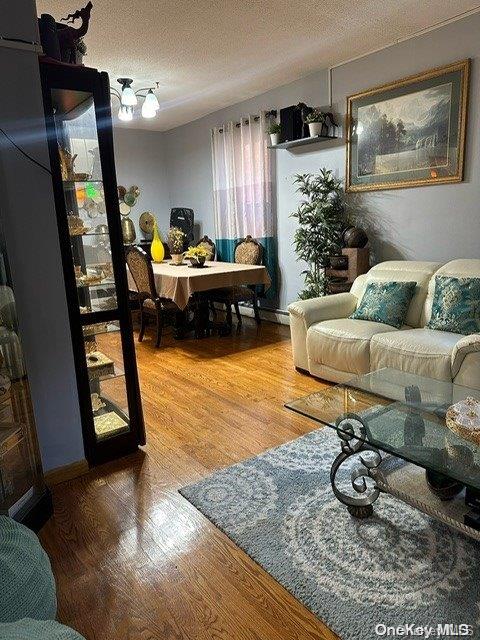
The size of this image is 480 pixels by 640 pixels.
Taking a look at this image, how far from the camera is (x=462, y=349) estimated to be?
246 cm

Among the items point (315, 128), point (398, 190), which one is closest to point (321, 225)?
point (398, 190)

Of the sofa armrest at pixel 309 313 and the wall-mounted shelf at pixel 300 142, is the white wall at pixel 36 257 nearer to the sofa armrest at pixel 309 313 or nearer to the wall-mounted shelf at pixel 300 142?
the sofa armrest at pixel 309 313

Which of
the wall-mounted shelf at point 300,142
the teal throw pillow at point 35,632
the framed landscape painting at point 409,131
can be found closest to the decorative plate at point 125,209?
the wall-mounted shelf at point 300,142

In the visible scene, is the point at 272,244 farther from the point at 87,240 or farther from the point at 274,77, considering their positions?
the point at 87,240

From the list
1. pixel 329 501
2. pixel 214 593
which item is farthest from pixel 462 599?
pixel 214 593

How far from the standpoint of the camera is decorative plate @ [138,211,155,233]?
657 cm

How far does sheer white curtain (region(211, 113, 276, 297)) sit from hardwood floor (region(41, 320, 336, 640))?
2.44 m

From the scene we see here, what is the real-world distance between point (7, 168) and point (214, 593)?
183 centimetres

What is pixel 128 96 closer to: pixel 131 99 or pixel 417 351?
pixel 131 99

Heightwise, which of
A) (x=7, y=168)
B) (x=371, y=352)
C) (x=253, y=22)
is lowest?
(x=371, y=352)

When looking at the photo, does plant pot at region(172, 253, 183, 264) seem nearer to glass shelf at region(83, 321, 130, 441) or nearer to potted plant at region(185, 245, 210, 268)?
potted plant at region(185, 245, 210, 268)

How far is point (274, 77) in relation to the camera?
14.2 feet

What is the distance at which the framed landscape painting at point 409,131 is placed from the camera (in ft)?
10.7

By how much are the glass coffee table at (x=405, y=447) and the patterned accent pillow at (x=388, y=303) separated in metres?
0.91
